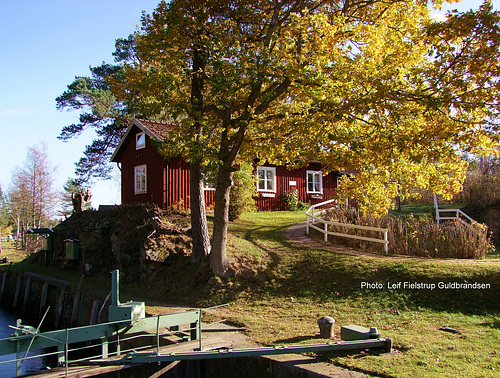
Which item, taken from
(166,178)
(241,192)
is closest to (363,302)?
(241,192)

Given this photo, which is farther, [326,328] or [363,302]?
[363,302]

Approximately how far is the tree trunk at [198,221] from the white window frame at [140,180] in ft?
29.4

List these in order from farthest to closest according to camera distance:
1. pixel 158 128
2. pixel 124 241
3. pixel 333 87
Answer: pixel 158 128 < pixel 124 241 < pixel 333 87

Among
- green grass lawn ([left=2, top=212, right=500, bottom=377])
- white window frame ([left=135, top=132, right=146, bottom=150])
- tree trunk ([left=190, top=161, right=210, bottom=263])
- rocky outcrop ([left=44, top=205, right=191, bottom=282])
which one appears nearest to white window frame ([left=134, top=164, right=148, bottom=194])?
white window frame ([left=135, top=132, right=146, bottom=150])

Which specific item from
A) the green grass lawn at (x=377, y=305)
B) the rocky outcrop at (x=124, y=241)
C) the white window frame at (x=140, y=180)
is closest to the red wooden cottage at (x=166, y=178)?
the white window frame at (x=140, y=180)

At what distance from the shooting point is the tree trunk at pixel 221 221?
1358 cm

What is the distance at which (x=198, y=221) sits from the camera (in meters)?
15.1

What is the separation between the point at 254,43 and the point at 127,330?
10.2 meters

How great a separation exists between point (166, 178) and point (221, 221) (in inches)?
358

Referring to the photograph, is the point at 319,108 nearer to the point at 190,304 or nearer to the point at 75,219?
the point at 190,304

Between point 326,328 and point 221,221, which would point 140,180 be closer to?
point 221,221

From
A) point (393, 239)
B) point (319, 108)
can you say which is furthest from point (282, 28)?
point (393, 239)

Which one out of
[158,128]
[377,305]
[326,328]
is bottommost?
[377,305]

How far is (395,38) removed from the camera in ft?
38.2
